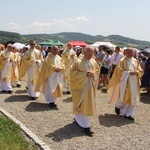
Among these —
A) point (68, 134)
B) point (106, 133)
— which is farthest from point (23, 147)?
point (106, 133)

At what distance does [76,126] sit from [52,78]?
2772 mm

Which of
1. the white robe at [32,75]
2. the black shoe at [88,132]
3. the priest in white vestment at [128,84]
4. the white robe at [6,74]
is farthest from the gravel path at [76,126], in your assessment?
the white robe at [6,74]

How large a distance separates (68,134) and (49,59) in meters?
3.75

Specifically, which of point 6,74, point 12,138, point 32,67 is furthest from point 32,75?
point 12,138

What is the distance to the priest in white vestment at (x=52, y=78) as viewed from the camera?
1067cm

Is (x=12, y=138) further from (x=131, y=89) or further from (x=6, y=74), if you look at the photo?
(x=6, y=74)

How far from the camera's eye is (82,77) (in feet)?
25.7

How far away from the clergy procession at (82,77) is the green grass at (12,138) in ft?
4.70

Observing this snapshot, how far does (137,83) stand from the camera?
9375mm

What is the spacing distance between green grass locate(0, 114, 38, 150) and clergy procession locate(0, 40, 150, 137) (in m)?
1.43

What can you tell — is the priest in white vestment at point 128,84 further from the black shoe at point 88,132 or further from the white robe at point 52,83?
the white robe at point 52,83

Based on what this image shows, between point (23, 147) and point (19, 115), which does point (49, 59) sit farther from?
point (23, 147)

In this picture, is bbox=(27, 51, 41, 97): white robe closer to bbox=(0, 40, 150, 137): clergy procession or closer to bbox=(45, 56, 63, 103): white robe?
bbox=(0, 40, 150, 137): clergy procession

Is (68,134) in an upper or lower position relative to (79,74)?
lower
